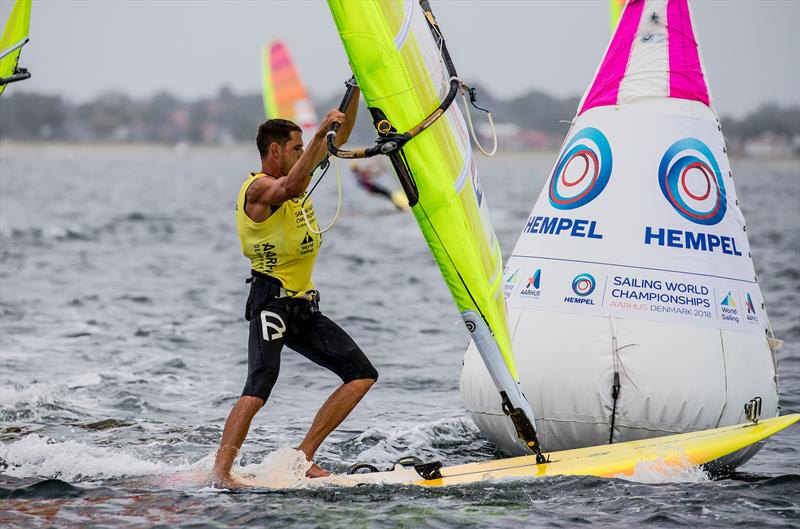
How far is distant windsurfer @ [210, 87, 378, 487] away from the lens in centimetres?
599

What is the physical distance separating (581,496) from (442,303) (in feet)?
30.6

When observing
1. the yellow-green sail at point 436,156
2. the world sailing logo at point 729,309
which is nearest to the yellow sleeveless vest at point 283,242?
the yellow-green sail at point 436,156

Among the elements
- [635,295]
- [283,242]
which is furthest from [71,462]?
[635,295]

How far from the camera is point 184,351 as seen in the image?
11.3 meters

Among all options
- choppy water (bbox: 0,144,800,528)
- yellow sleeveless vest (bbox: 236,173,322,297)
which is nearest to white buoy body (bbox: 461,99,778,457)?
choppy water (bbox: 0,144,800,528)

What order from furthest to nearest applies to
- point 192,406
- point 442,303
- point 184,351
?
point 442,303, point 184,351, point 192,406

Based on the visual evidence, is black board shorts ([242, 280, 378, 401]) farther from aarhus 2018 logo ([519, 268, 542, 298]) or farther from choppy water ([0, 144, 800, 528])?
aarhus 2018 logo ([519, 268, 542, 298])

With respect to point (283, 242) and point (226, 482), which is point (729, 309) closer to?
point (283, 242)

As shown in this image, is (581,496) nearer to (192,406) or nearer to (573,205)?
(573,205)

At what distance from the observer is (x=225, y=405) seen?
8.84 metres

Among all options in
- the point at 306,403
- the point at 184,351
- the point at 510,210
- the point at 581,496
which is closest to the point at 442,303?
the point at 184,351

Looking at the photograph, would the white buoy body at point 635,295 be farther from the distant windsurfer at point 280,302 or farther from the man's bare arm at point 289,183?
the man's bare arm at point 289,183

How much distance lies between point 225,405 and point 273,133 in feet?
11.2

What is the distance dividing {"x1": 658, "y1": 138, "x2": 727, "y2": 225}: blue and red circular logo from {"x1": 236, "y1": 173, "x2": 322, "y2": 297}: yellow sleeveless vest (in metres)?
2.12
